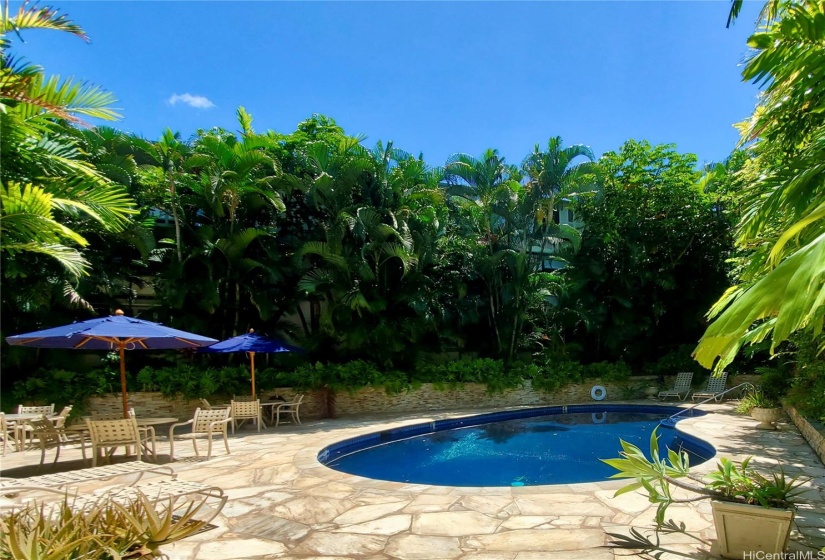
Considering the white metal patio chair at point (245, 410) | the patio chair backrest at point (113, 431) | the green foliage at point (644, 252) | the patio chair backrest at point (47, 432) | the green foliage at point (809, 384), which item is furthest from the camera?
the green foliage at point (644, 252)

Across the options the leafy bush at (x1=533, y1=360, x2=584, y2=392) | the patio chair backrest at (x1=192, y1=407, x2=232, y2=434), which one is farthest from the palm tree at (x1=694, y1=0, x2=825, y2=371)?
the leafy bush at (x1=533, y1=360, x2=584, y2=392)

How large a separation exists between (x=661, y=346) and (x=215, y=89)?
1641cm

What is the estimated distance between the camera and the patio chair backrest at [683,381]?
14516 mm

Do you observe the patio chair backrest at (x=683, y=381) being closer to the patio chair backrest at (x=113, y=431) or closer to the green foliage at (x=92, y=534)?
the patio chair backrest at (x=113, y=431)

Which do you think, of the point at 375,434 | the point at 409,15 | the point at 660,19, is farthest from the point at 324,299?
the point at 660,19

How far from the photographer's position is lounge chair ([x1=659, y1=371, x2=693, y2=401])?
1448 centimetres

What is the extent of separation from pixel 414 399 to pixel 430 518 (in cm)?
896

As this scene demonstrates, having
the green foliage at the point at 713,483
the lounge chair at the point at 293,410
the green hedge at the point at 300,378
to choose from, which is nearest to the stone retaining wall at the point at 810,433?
the green foliage at the point at 713,483

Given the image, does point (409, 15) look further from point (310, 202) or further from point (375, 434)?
point (375, 434)

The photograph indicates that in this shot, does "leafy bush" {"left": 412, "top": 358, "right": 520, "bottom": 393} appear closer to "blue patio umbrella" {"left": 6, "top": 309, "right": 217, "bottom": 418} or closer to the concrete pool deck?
the concrete pool deck

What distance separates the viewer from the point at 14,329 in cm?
1091

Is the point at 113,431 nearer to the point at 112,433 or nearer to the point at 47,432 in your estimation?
the point at 112,433

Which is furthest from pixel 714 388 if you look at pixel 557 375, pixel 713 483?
pixel 713 483

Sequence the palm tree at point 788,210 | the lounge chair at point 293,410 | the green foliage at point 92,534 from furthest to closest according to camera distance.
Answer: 1. the lounge chair at point 293,410
2. the green foliage at point 92,534
3. the palm tree at point 788,210
